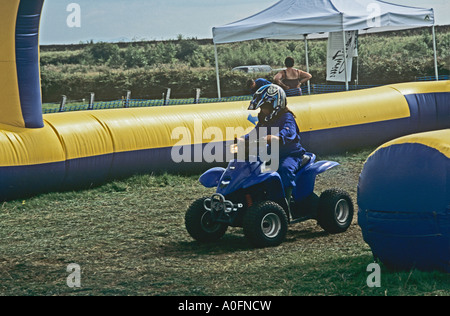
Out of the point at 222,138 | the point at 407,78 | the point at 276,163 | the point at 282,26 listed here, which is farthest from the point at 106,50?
the point at 276,163

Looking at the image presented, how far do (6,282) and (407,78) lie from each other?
26.4 m

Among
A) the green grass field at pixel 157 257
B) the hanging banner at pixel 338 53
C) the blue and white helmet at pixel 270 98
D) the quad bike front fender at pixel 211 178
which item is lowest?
the green grass field at pixel 157 257

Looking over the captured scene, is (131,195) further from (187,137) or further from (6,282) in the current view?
(6,282)

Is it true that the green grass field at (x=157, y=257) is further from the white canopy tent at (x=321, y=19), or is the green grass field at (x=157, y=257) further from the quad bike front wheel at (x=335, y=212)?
the white canopy tent at (x=321, y=19)

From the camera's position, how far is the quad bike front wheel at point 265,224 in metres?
6.44

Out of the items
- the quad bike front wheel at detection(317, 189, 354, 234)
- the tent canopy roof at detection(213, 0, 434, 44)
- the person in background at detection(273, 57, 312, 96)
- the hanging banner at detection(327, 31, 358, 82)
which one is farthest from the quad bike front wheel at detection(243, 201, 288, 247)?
the hanging banner at detection(327, 31, 358, 82)

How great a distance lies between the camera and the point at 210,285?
5281 millimetres

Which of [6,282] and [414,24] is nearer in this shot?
[6,282]

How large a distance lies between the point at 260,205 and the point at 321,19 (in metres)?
9.48

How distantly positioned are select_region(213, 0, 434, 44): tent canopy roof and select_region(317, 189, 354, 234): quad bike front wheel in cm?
836

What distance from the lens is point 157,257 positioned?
637 centimetres

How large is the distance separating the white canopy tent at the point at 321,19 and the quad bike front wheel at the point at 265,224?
9.17 metres

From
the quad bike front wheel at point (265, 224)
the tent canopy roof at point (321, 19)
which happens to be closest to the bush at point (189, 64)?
the tent canopy roof at point (321, 19)

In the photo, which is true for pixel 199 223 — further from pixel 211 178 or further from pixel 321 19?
pixel 321 19
